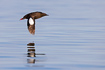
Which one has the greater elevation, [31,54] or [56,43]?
[56,43]

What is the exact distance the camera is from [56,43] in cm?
1474

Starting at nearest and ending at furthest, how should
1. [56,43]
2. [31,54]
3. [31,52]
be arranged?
[31,54], [31,52], [56,43]

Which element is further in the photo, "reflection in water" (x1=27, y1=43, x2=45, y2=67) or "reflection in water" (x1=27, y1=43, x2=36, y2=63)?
"reflection in water" (x1=27, y1=43, x2=36, y2=63)

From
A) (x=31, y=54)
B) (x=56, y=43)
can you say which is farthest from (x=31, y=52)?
(x=56, y=43)

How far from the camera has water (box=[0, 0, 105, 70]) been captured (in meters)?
12.1

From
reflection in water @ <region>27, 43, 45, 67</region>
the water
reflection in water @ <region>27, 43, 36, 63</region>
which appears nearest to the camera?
the water

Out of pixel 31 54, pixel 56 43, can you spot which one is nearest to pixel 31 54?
pixel 31 54

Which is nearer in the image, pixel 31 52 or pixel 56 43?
pixel 31 52

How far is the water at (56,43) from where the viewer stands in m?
12.1

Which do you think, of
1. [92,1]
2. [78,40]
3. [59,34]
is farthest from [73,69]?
[92,1]

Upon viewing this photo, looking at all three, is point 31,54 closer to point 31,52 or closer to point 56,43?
point 31,52

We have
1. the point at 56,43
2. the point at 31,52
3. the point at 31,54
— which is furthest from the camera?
the point at 56,43

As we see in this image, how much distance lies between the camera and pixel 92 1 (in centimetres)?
3033

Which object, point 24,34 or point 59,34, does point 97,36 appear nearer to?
point 59,34
